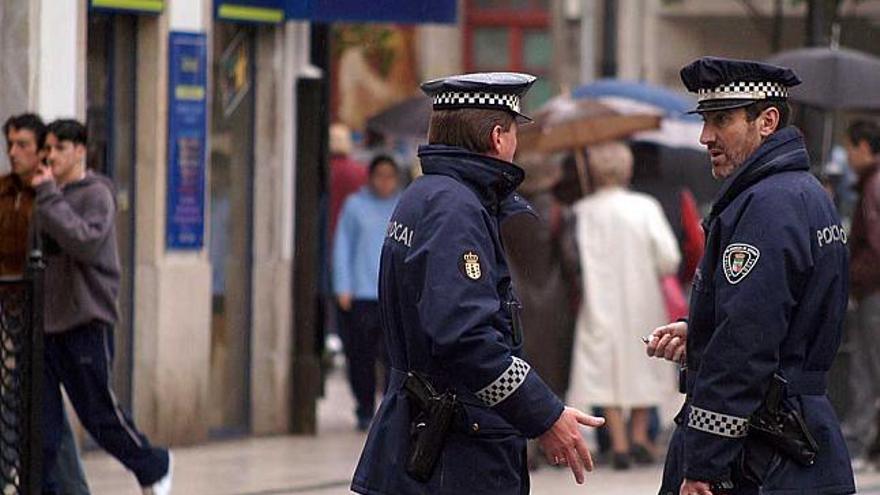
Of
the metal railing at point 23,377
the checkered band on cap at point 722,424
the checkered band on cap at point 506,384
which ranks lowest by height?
the metal railing at point 23,377

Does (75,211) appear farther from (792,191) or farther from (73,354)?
(792,191)

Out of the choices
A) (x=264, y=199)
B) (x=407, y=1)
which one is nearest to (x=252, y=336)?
(x=264, y=199)

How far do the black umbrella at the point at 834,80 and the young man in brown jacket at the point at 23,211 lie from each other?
6230 mm

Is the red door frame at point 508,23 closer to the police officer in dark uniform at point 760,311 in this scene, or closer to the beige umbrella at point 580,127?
the beige umbrella at point 580,127

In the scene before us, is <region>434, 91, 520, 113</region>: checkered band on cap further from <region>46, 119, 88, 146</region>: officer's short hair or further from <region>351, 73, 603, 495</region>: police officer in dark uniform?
<region>46, 119, 88, 146</region>: officer's short hair

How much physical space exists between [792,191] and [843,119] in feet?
73.3

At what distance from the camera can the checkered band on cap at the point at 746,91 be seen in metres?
6.32

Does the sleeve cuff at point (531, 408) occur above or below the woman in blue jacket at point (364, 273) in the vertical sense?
above

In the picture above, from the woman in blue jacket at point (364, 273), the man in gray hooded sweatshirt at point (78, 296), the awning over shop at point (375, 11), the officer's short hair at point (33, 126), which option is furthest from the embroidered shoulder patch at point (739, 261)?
the woman in blue jacket at point (364, 273)

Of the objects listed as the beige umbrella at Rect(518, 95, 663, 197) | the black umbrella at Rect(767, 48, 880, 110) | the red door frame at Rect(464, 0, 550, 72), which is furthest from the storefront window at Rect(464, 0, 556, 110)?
the beige umbrella at Rect(518, 95, 663, 197)

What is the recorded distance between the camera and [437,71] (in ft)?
111

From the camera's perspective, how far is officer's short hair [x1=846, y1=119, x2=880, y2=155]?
13773 mm

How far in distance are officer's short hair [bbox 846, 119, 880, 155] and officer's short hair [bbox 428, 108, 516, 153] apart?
25.3 ft

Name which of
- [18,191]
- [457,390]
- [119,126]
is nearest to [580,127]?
[119,126]
